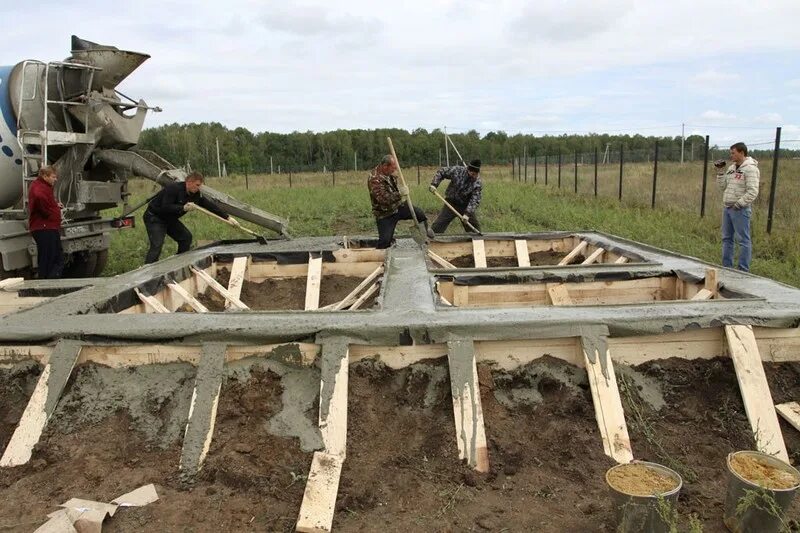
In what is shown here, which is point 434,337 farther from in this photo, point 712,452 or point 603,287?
point 603,287

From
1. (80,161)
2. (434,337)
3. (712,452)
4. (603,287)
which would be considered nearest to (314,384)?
(434,337)

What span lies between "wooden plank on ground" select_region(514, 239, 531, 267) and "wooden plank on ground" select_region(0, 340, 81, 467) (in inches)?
205

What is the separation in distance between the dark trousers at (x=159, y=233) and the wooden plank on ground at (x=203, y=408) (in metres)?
4.07

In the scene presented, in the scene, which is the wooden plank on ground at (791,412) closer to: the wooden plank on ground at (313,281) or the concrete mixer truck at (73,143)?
the wooden plank on ground at (313,281)

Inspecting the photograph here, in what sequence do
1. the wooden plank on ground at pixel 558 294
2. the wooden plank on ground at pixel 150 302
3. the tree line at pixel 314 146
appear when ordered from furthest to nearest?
the tree line at pixel 314 146 → the wooden plank on ground at pixel 558 294 → the wooden plank on ground at pixel 150 302

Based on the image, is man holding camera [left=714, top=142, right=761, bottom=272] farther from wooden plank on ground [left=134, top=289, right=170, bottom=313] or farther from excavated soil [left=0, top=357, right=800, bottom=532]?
wooden plank on ground [left=134, top=289, right=170, bottom=313]

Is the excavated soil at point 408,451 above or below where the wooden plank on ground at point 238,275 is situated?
below

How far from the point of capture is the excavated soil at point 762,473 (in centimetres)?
235

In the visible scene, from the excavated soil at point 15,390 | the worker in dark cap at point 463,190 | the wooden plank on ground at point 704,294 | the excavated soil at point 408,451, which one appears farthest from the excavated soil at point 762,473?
the worker in dark cap at point 463,190

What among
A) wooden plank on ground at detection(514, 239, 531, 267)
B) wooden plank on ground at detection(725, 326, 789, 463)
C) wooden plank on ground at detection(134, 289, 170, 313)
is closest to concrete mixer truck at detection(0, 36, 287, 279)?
wooden plank on ground at detection(134, 289, 170, 313)

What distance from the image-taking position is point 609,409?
10.6 feet

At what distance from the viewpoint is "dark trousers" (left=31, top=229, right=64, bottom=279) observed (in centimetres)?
670

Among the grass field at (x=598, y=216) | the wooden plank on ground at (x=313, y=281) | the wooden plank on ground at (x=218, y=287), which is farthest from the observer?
the grass field at (x=598, y=216)

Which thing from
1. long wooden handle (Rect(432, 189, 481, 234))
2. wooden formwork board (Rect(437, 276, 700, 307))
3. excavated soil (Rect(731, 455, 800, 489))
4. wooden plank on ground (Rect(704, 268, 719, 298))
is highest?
long wooden handle (Rect(432, 189, 481, 234))
